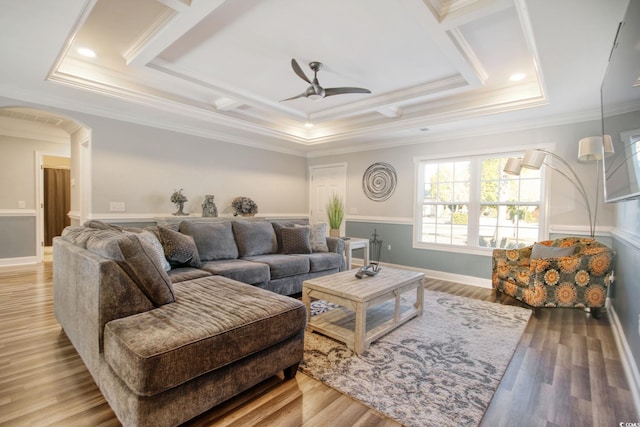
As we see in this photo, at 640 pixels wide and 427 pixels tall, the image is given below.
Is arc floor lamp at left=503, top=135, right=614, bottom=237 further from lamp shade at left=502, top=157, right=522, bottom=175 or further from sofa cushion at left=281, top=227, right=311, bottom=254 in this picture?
sofa cushion at left=281, top=227, right=311, bottom=254

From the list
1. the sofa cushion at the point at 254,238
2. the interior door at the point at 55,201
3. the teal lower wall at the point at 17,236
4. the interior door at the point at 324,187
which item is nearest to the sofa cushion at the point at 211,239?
the sofa cushion at the point at 254,238

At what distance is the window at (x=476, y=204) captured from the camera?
4.27 metres

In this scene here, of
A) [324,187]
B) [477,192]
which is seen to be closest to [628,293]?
[477,192]

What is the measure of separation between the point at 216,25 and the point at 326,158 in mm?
4066

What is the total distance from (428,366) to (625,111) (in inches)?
72.9

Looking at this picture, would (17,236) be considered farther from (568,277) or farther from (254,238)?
(568,277)

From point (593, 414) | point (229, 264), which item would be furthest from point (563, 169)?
point (229, 264)

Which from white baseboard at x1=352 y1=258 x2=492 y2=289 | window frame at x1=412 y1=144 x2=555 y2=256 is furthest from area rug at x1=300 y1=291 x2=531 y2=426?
window frame at x1=412 y1=144 x2=555 y2=256

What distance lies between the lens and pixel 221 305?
190 centimetres

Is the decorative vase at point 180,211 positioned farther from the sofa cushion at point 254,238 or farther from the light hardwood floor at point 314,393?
the light hardwood floor at point 314,393

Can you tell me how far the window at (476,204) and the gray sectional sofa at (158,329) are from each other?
3.65 metres

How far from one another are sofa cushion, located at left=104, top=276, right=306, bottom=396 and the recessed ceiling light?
2.62 meters

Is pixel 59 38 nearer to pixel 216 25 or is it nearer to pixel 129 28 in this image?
pixel 129 28

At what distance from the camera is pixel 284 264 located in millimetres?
3609
